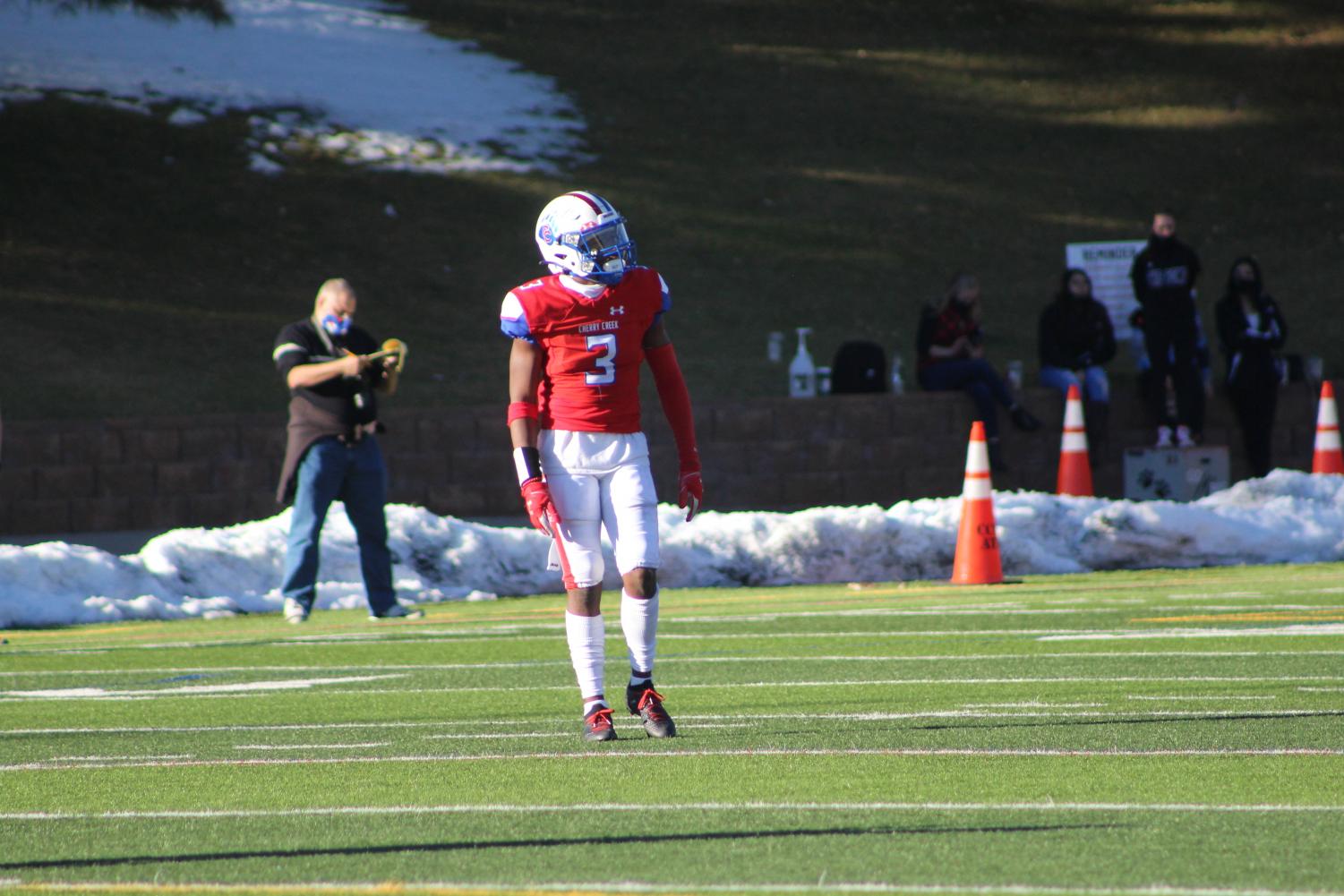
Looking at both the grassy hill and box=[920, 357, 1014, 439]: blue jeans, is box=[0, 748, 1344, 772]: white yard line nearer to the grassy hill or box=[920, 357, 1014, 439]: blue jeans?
box=[920, 357, 1014, 439]: blue jeans

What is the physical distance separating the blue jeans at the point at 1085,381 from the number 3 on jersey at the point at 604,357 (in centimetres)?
1233

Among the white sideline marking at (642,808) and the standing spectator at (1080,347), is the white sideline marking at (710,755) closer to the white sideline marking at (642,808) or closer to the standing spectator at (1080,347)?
the white sideline marking at (642,808)

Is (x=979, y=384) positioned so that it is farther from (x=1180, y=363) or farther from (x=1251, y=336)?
(x=1251, y=336)

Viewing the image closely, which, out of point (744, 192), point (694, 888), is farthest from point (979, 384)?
point (744, 192)

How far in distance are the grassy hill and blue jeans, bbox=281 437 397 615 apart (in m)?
11.4

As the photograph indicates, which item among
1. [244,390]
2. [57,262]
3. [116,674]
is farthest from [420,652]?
[57,262]

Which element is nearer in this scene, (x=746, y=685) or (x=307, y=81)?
(x=746, y=685)

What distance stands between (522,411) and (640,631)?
2.94 ft

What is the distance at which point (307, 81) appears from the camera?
4106cm

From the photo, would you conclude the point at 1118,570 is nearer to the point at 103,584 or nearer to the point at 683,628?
the point at 683,628

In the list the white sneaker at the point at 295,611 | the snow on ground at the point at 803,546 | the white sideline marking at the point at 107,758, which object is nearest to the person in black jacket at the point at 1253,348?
the snow on ground at the point at 803,546

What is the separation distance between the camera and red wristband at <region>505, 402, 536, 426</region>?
7805 millimetres

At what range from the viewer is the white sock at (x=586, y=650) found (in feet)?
25.7

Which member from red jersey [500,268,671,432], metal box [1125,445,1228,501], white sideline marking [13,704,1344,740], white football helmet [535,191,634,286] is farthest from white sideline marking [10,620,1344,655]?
metal box [1125,445,1228,501]
